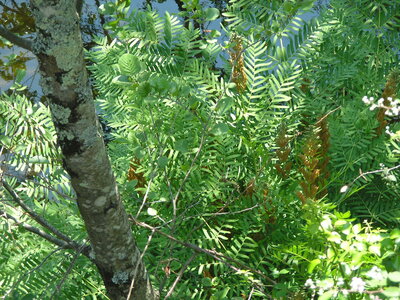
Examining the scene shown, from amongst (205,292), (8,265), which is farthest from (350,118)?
(8,265)

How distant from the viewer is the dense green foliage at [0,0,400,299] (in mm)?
1104

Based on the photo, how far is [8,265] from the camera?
50.8 inches

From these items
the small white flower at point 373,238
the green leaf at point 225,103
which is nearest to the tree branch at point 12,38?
the green leaf at point 225,103

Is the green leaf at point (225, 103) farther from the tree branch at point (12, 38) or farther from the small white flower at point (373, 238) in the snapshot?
the tree branch at point (12, 38)

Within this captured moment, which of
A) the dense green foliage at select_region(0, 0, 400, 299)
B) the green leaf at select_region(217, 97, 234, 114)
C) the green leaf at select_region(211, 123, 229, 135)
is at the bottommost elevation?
the dense green foliage at select_region(0, 0, 400, 299)

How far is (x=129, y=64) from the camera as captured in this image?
3.41ft

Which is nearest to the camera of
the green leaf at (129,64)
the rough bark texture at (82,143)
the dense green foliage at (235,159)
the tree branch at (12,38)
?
the rough bark texture at (82,143)

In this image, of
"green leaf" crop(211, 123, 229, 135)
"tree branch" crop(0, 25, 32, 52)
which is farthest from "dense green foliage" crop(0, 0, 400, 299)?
"tree branch" crop(0, 25, 32, 52)

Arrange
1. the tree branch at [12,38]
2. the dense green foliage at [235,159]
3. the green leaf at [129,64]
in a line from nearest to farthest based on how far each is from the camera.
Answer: the green leaf at [129,64] → the dense green foliage at [235,159] → the tree branch at [12,38]

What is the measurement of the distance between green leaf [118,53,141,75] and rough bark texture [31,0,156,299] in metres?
0.16

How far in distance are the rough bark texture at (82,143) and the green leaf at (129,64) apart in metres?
0.16

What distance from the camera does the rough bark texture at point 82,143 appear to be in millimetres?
801

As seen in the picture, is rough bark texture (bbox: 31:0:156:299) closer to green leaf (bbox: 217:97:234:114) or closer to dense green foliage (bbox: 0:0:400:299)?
dense green foliage (bbox: 0:0:400:299)

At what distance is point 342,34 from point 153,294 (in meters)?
1.02
